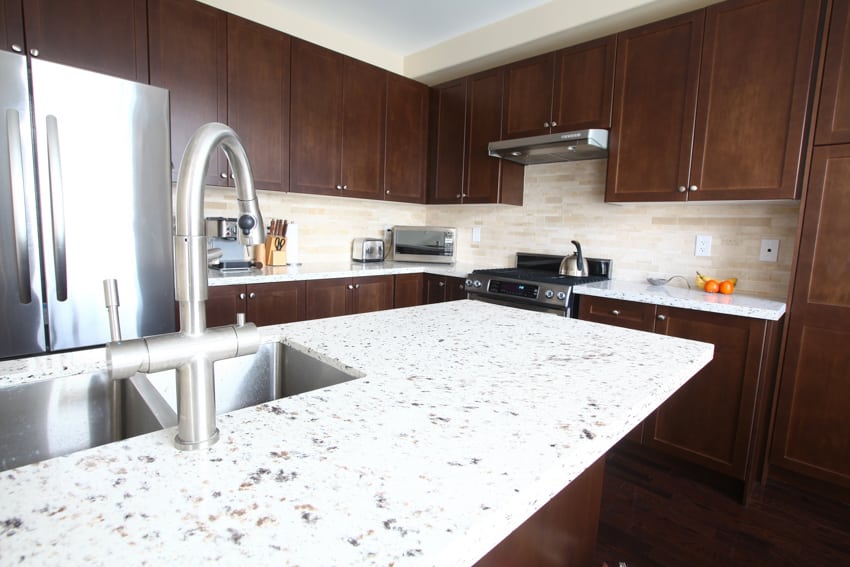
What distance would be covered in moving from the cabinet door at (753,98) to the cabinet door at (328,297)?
206cm

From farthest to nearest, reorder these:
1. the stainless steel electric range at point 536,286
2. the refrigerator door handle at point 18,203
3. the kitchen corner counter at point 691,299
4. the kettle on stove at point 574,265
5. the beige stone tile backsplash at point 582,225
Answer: the kettle on stove at point 574,265 → the stainless steel electric range at point 536,286 → the beige stone tile backsplash at point 582,225 → the kitchen corner counter at point 691,299 → the refrigerator door handle at point 18,203

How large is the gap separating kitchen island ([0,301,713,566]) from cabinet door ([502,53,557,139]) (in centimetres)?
242

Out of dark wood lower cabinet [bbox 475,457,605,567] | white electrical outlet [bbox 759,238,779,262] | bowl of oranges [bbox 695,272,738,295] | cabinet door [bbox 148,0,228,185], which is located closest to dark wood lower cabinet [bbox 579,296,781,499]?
bowl of oranges [bbox 695,272,738,295]

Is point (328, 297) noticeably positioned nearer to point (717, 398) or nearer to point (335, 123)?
point (335, 123)

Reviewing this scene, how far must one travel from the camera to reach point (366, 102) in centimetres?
329

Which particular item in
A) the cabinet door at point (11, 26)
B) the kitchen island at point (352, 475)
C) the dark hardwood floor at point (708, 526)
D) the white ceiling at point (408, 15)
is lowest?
the dark hardwood floor at point (708, 526)

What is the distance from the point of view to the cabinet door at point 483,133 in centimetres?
323

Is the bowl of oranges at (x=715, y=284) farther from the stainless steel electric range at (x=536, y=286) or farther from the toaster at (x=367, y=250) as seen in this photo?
the toaster at (x=367, y=250)

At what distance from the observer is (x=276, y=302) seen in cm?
262

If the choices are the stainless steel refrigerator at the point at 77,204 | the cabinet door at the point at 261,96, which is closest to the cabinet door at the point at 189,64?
the cabinet door at the point at 261,96

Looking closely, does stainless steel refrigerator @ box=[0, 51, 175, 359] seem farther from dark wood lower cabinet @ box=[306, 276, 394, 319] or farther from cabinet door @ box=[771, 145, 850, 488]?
cabinet door @ box=[771, 145, 850, 488]

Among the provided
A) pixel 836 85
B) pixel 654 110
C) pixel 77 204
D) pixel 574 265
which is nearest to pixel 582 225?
pixel 574 265

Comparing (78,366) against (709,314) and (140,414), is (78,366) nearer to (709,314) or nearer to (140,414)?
(140,414)

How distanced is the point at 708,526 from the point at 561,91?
2.44 metres
